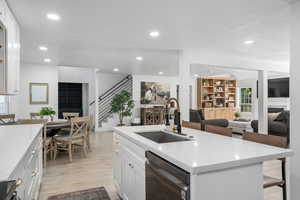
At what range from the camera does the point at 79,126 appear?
4.34 m

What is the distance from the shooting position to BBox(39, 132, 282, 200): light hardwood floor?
2721 millimetres

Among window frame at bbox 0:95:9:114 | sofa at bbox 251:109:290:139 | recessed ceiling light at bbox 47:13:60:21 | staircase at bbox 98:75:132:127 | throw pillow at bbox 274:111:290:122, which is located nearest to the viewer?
recessed ceiling light at bbox 47:13:60:21

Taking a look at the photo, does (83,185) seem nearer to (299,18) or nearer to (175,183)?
(175,183)

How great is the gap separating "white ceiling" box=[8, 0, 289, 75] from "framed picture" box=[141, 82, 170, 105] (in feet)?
13.9

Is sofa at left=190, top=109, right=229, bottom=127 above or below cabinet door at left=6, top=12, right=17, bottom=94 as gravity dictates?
below

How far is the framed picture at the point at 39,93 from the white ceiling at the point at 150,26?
5.34 ft

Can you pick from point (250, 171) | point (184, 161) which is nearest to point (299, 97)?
point (250, 171)

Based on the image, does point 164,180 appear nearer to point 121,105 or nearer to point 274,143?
point 274,143

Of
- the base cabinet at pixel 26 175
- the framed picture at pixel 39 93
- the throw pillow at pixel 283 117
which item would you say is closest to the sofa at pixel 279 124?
the throw pillow at pixel 283 117

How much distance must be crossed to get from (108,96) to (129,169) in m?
7.53

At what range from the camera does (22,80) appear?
236 inches

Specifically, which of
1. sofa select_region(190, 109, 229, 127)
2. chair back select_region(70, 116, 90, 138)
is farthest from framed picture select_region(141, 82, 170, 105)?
chair back select_region(70, 116, 90, 138)

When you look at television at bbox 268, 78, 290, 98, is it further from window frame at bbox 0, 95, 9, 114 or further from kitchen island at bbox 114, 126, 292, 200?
window frame at bbox 0, 95, 9, 114

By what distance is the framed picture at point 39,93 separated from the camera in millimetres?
6113
